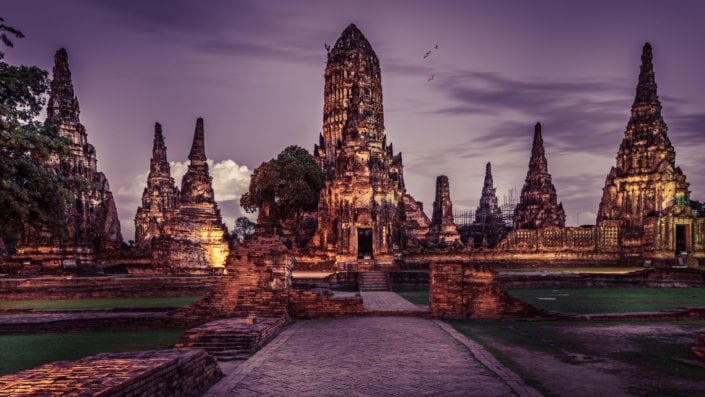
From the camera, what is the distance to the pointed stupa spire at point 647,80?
123ft

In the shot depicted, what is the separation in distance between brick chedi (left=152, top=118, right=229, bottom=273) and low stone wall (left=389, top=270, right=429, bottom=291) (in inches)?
525

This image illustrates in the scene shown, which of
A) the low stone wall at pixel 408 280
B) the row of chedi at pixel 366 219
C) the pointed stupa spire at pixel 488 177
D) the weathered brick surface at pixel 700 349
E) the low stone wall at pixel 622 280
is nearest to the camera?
the weathered brick surface at pixel 700 349

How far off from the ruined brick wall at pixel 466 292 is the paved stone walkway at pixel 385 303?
92 centimetres

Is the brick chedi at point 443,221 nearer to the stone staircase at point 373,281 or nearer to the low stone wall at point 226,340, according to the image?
the stone staircase at point 373,281

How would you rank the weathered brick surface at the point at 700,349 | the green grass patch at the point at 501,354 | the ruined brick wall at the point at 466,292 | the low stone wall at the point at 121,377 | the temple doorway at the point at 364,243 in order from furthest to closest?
the temple doorway at the point at 364,243
the ruined brick wall at the point at 466,292
the weathered brick surface at the point at 700,349
the green grass patch at the point at 501,354
the low stone wall at the point at 121,377

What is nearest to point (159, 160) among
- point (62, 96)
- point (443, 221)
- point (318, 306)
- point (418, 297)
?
point (62, 96)

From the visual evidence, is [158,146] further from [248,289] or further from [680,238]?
[680,238]

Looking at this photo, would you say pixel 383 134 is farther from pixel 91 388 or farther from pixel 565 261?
pixel 91 388

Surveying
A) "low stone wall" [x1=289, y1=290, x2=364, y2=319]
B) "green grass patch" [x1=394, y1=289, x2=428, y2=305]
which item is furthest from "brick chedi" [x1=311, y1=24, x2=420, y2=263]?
"low stone wall" [x1=289, y1=290, x2=364, y2=319]

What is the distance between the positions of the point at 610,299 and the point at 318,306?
10.4m

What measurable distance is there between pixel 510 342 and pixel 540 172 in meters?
40.1

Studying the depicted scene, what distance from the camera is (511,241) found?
1398 inches

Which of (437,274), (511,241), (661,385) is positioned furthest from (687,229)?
(661,385)

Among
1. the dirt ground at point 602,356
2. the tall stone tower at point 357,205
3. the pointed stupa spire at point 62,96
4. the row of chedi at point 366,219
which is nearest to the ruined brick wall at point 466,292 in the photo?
the dirt ground at point 602,356
